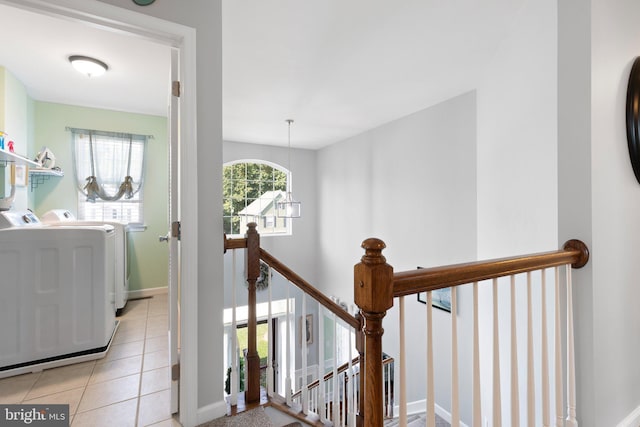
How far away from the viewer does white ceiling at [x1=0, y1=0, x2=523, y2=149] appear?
1975mm

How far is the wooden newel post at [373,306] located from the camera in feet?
2.58

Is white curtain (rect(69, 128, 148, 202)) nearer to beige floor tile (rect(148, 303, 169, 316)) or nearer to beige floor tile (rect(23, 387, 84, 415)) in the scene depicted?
beige floor tile (rect(148, 303, 169, 316))

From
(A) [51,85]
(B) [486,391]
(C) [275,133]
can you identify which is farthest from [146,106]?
(B) [486,391]

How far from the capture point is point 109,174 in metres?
3.75

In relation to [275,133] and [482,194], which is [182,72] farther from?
[275,133]

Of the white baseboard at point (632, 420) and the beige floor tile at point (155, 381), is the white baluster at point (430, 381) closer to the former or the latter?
the white baseboard at point (632, 420)

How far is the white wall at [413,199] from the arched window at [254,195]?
115 centimetres

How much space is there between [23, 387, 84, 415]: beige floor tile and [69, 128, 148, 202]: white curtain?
256 centimetres

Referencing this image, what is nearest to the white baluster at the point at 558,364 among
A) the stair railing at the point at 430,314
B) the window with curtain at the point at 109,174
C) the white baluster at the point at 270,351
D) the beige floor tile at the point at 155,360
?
the stair railing at the point at 430,314

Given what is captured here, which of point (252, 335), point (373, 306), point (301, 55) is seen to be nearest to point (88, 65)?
point (301, 55)

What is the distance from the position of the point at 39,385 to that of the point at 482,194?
348 centimetres

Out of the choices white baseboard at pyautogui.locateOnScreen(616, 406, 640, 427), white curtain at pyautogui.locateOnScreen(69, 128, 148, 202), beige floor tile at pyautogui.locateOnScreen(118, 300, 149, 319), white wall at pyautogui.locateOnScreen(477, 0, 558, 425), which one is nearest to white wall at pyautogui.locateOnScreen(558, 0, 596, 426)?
white baseboard at pyautogui.locateOnScreen(616, 406, 640, 427)

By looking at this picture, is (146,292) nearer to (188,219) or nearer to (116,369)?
(116,369)

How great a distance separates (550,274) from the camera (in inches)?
69.6
